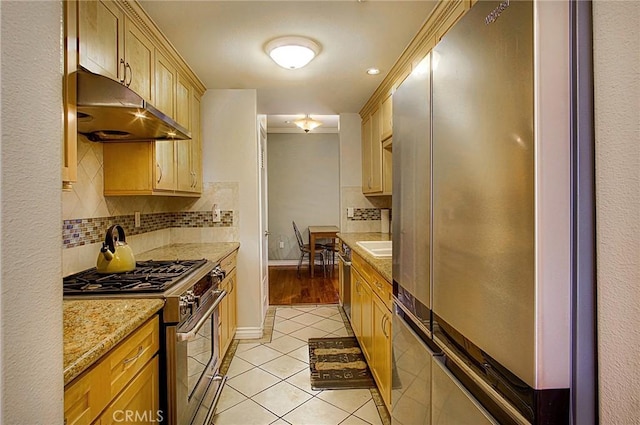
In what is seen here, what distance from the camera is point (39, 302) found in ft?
1.85

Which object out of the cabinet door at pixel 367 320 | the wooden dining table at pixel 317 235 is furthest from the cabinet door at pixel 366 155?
the wooden dining table at pixel 317 235

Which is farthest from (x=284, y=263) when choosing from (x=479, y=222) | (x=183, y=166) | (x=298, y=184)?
(x=479, y=222)

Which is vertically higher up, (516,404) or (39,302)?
(39,302)

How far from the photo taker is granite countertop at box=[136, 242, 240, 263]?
2590mm

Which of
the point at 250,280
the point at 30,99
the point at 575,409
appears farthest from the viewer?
the point at 250,280

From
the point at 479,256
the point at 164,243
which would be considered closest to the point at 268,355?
the point at 164,243

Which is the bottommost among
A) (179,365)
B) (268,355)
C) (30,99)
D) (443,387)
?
(268,355)

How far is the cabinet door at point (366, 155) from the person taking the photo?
383 cm

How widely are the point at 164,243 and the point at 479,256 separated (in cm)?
297

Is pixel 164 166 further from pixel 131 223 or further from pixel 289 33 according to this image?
pixel 289 33

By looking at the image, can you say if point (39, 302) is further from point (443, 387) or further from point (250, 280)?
point (250, 280)

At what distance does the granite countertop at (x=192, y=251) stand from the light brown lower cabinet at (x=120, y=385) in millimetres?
1070

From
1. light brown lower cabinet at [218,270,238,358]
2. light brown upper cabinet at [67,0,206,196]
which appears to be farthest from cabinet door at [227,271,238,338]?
light brown upper cabinet at [67,0,206,196]

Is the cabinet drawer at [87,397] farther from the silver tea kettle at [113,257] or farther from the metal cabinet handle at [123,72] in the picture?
the metal cabinet handle at [123,72]
